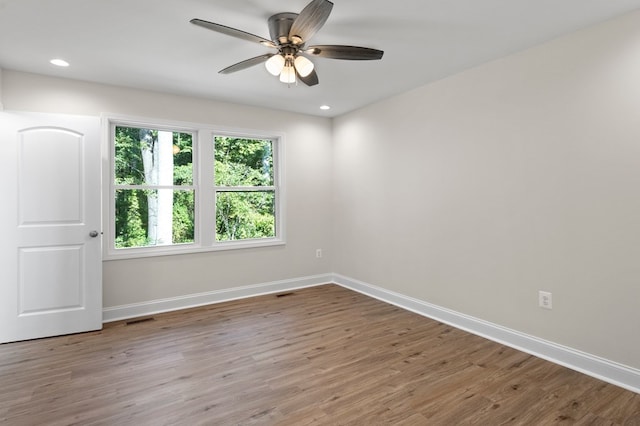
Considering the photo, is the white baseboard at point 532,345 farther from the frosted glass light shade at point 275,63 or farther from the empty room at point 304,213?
the frosted glass light shade at point 275,63

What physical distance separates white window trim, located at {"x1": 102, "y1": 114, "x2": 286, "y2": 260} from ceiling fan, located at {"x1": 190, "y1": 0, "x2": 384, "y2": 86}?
64.1 inches

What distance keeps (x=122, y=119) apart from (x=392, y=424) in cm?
368

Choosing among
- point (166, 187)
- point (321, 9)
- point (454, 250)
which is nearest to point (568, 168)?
point (454, 250)

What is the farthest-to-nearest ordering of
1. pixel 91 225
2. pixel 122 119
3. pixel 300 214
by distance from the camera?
1. pixel 300 214
2. pixel 122 119
3. pixel 91 225

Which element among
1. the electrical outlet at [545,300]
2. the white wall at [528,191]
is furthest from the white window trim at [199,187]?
the electrical outlet at [545,300]

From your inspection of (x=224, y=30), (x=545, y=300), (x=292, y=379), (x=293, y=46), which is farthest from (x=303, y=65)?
(x=545, y=300)

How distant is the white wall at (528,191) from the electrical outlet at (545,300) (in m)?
0.04

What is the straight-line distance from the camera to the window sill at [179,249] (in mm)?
3584

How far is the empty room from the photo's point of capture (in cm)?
219

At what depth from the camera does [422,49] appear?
2754 mm

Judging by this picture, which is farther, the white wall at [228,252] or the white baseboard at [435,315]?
the white wall at [228,252]

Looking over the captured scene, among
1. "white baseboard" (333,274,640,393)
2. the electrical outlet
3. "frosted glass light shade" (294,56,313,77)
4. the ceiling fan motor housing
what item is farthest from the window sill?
the electrical outlet

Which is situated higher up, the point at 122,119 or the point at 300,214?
the point at 122,119

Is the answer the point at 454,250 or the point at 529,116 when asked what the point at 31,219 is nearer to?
the point at 454,250
